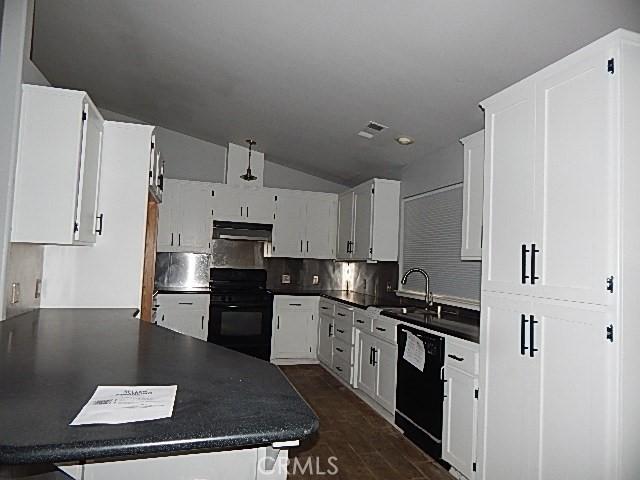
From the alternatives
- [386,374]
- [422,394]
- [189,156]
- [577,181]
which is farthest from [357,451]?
[189,156]

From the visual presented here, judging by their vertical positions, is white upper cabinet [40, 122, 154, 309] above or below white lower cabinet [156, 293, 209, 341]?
above

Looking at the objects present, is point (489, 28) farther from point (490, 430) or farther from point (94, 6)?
point (94, 6)

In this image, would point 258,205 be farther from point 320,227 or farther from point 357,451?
point 357,451

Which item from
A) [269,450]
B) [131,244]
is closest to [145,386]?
[269,450]

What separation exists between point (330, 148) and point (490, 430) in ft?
11.6

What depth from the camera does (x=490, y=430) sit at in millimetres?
2525

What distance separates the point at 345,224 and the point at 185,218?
201 centimetres

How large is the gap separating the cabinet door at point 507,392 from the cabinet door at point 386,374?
47.7 inches

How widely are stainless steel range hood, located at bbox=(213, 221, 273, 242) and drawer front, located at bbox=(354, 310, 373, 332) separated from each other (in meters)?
1.96

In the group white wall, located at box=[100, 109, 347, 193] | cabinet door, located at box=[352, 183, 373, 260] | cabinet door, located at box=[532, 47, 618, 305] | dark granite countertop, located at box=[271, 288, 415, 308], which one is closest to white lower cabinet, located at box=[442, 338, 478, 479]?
cabinet door, located at box=[532, 47, 618, 305]

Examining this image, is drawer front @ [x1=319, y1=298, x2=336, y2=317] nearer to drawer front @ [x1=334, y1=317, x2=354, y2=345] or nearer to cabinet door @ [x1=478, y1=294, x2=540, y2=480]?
drawer front @ [x1=334, y1=317, x2=354, y2=345]

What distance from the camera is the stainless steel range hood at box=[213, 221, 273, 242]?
5953mm

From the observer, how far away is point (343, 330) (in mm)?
5035

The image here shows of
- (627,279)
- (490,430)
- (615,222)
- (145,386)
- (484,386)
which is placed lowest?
(490,430)
